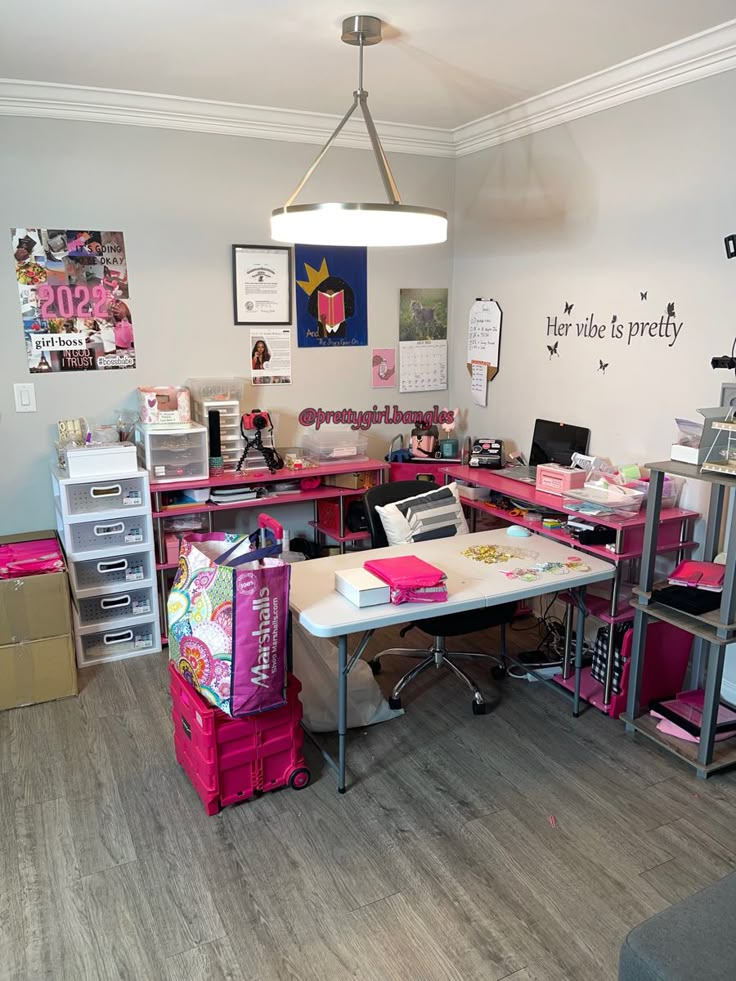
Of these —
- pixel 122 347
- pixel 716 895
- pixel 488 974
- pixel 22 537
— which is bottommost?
pixel 488 974

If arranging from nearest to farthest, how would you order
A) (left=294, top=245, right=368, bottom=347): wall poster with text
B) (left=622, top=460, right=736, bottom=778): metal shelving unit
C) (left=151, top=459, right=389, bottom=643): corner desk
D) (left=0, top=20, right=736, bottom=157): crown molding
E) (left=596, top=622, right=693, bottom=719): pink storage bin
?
1. (left=622, top=460, right=736, bottom=778): metal shelving unit
2. (left=0, top=20, right=736, bottom=157): crown molding
3. (left=596, top=622, right=693, bottom=719): pink storage bin
4. (left=151, top=459, right=389, bottom=643): corner desk
5. (left=294, top=245, right=368, bottom=347): wall poster with text

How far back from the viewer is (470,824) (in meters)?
2.45

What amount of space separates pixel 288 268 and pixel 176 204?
0.68 m

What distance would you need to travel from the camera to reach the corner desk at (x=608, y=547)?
116 inches

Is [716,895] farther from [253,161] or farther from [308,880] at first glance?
[253,161]

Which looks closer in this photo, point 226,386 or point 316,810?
point 316,810

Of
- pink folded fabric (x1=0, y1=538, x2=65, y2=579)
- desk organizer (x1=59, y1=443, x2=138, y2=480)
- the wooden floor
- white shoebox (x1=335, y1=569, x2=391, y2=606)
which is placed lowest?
the wooden floor

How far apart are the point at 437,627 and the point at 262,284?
2.20m

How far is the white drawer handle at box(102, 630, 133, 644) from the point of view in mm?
3619

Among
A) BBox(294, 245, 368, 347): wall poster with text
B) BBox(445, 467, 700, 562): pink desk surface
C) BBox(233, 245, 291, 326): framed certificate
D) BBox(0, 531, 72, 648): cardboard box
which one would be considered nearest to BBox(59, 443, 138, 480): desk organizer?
BBox(0, 531, 72, 648): cardboard box

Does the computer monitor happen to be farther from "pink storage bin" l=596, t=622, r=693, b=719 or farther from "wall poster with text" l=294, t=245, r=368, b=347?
"wall poster with text" l=294, t=245, r=368, b=347

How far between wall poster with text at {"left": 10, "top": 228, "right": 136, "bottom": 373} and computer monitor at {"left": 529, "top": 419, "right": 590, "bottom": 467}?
2212mm

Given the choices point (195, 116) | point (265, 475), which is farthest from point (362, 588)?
point (195, 116)

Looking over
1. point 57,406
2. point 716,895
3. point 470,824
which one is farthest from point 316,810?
point 57,406
